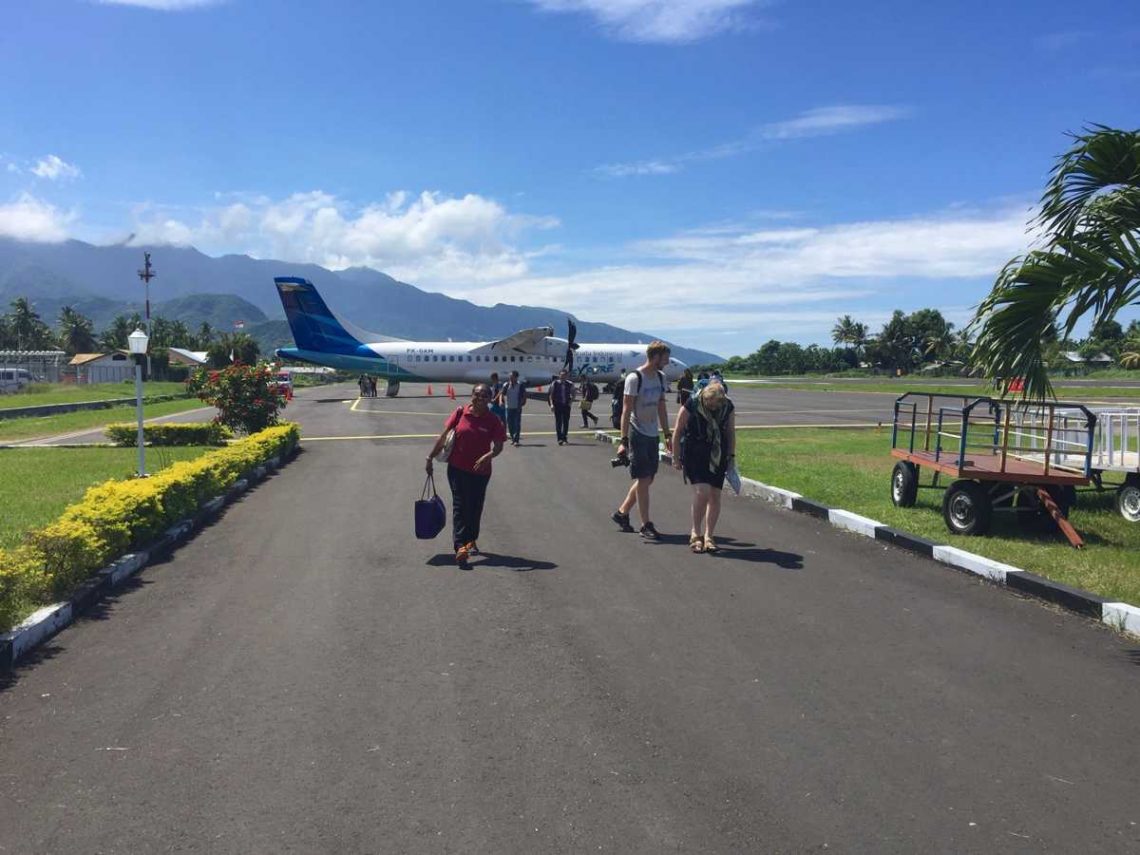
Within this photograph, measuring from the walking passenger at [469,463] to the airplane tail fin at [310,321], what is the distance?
35.3m

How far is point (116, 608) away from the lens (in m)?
6.33

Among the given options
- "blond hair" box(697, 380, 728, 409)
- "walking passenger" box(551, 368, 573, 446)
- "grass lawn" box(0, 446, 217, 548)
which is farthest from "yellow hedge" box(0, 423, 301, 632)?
"walking passenger" box(551, 368, 573, 446)

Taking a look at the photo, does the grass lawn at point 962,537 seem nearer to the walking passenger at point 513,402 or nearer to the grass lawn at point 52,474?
the walking passenger at point 513,402

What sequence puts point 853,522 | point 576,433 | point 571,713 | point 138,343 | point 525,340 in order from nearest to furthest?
point 571,713 < point 853,522 < point 138,343 < point 576,433 < point 525,340

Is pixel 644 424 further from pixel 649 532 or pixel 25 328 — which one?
pixel 25 328

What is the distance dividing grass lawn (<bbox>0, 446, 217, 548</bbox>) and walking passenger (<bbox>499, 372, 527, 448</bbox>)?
6.18 m

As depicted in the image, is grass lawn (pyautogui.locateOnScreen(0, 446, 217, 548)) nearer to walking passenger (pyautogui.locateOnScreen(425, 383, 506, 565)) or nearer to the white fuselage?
walking passenger (pyautogui.locateOnScreen(425, 383, 506, 565))

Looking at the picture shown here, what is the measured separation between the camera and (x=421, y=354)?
141 ft

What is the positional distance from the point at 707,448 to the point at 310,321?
120 ft

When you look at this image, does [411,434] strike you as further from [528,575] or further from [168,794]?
[168,794]

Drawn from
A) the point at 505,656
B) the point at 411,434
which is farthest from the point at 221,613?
the point at 411,434

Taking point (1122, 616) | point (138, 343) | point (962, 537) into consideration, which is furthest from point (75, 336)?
point (1122, 616)

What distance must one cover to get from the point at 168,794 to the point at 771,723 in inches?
110

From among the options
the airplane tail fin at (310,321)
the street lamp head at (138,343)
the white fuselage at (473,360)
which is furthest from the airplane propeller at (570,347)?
the street lamp head at (138,343)
